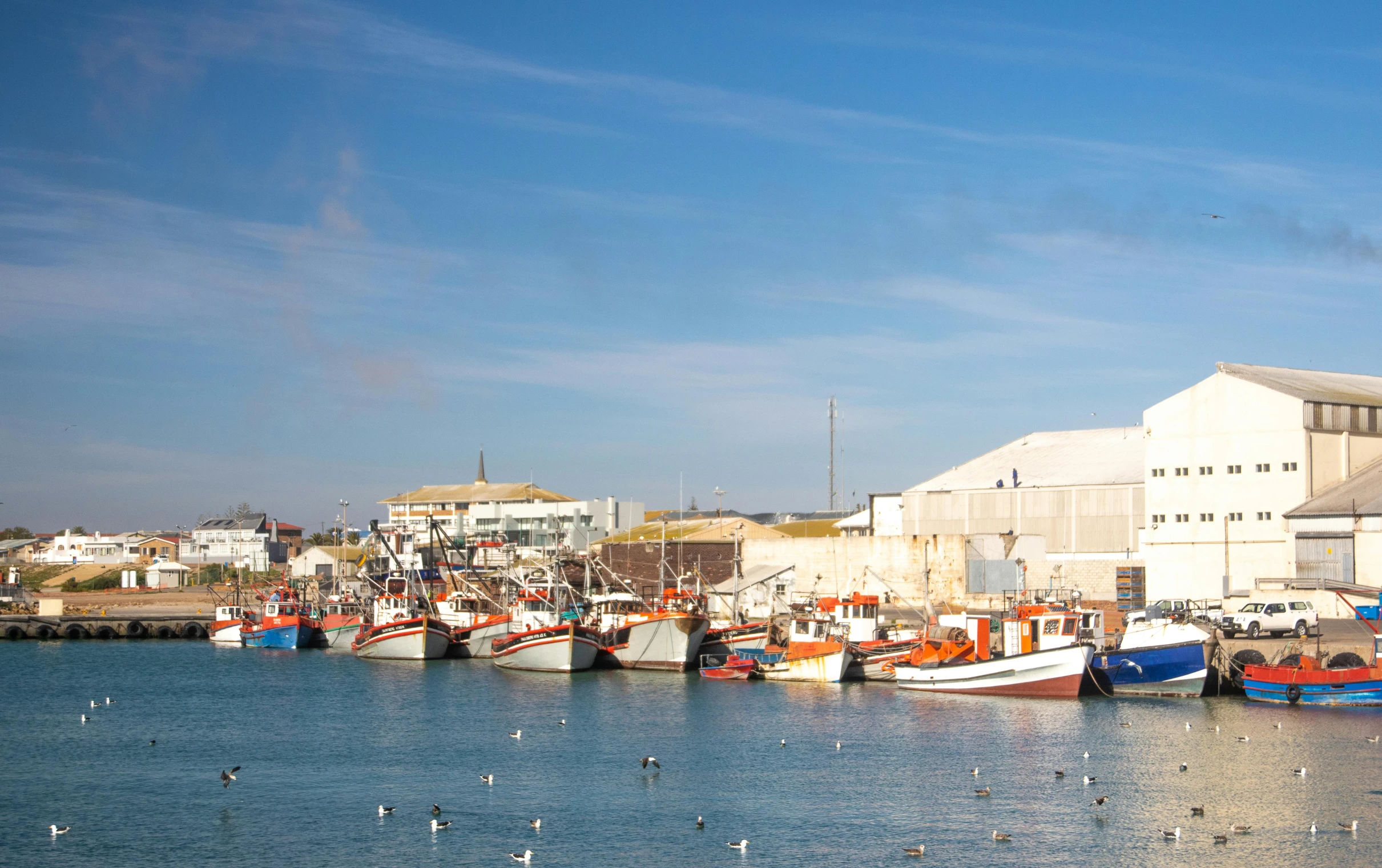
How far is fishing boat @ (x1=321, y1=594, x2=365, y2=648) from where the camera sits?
70.2 meters

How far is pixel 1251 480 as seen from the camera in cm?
5906

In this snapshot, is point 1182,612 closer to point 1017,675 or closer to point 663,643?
point 1017,675

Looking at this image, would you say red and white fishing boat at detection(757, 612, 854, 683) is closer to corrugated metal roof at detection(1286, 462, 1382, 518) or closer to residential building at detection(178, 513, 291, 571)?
corrugated metal roof at detection(1286, 462, 1382, 518)

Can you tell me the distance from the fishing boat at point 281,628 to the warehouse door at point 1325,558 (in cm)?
4806

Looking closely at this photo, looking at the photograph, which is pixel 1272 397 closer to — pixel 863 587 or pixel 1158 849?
pixel 863 587

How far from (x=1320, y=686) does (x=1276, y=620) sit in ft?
25.4

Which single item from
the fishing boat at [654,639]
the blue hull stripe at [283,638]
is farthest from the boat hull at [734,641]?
the blue hull stripe at [283,638]

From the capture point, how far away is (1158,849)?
78.8 feet

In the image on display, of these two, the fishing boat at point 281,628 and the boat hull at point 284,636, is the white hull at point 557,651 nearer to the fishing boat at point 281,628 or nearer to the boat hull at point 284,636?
the boat hull at point 284,636

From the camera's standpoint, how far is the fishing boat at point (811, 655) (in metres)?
48.2

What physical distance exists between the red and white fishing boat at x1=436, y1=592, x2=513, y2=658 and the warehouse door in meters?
33.2

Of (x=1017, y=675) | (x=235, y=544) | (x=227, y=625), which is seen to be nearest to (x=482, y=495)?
(x=235, y=544)

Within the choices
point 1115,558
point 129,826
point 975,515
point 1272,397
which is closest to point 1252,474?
point 1272,397

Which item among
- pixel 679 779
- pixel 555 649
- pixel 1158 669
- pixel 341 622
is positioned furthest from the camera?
pixel 341 622
